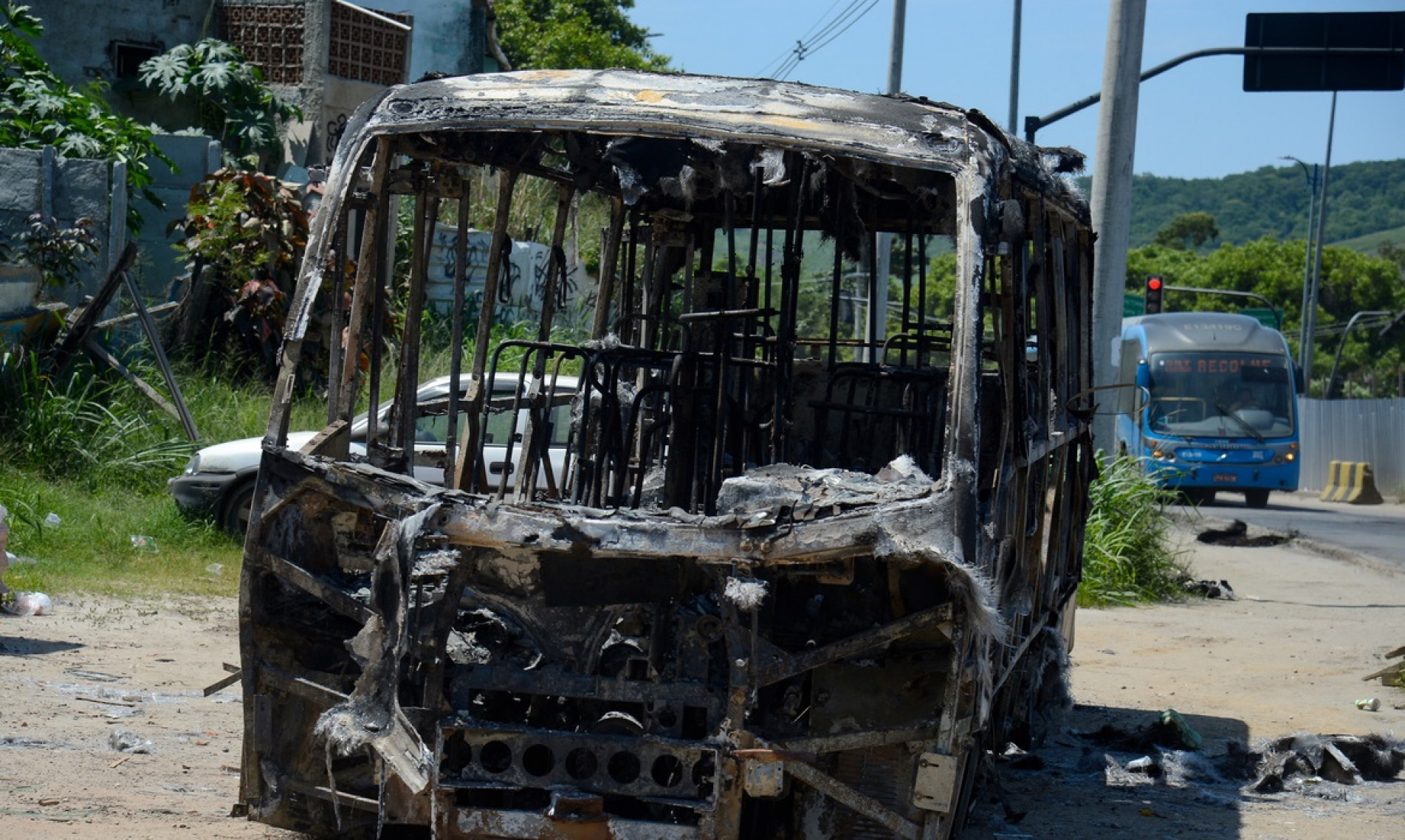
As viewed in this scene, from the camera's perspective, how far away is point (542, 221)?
829 inches

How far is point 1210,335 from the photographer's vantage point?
76.2 feet

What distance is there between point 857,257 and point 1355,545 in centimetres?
1265

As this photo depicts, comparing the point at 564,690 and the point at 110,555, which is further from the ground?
the point at 564,690

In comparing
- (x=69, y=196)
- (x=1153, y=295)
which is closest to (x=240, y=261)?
(x=69, y=196)

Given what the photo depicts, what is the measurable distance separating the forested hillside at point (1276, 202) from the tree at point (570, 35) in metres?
86.8

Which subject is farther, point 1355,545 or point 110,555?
point 1355,545

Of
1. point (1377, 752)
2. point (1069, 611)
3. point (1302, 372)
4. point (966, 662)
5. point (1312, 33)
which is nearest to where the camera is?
point (966, 662)

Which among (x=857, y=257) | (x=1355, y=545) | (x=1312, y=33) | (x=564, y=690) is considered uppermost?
(x=1312, y=33)

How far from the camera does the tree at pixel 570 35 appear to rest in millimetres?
31453

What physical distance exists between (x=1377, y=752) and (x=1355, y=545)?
38.5 ft

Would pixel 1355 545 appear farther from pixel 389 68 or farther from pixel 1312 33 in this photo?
pixel 389 68

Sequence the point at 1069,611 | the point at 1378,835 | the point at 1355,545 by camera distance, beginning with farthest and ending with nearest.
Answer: the point at 1355,545 → the point at 1069,611 → the point at 1378,835

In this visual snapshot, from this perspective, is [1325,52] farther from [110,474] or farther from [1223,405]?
[110,474]

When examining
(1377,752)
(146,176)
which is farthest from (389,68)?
(1377,752)
